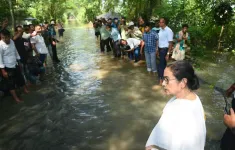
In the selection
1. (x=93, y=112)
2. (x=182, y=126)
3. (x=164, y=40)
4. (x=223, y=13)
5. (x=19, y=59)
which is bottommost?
(x=93, y=112)

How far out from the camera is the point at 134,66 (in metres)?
9.20

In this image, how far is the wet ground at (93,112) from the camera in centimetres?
398

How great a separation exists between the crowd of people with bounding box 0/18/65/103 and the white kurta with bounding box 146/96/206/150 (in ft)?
15.6

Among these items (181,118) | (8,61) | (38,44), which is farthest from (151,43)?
(181,118)

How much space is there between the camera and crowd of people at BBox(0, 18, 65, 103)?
532cm

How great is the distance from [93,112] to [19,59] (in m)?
2.68

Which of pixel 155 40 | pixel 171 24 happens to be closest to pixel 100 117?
pixel 155 40

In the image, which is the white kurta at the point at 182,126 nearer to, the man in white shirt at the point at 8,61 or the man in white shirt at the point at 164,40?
the man in white shirt at the point at 8,61

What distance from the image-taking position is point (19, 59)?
6.10 meters

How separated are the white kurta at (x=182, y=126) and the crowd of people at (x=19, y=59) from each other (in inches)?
187

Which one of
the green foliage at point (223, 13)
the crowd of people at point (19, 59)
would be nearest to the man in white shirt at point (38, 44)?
the crowd of people at point (19, 59)

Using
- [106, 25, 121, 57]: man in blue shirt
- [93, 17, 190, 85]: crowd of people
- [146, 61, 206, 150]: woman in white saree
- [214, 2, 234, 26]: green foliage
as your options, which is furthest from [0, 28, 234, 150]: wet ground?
[214, 2, 234, 26]: green foliage

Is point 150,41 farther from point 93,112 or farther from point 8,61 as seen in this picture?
point 8,61

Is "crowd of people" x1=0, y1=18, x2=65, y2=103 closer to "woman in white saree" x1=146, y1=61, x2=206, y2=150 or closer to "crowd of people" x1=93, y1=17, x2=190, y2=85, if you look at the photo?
"crowd of people" x1=93, y1=17, x2=190, y2=85
